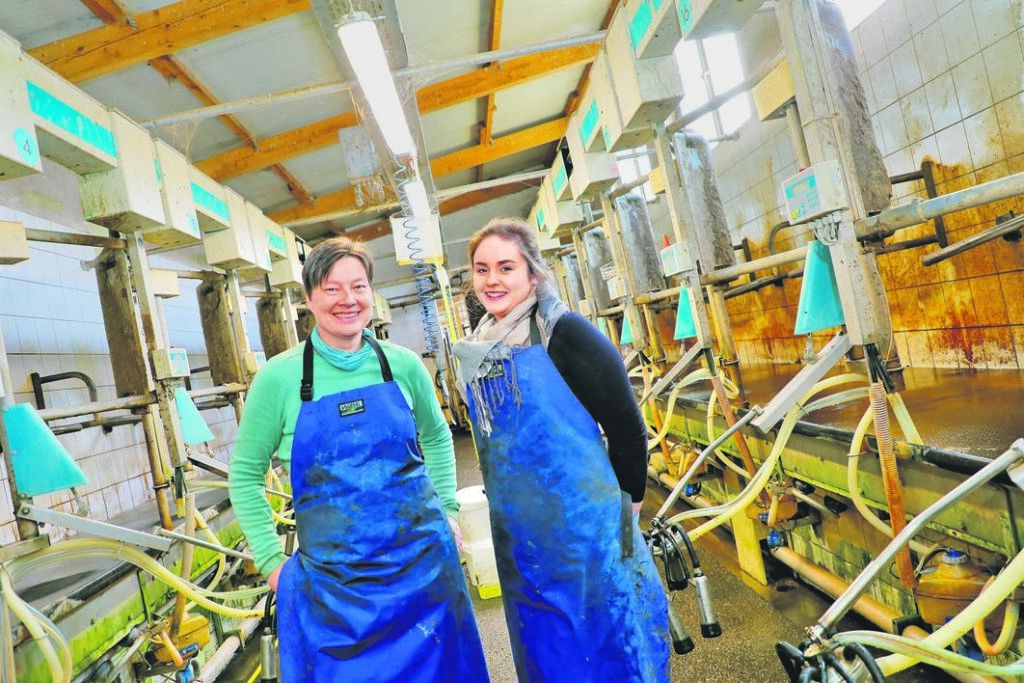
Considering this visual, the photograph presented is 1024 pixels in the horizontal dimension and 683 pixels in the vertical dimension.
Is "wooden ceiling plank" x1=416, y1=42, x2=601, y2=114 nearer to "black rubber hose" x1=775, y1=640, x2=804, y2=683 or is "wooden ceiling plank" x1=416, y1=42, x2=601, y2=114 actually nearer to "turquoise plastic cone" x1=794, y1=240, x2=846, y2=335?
"turquoise plastic cone" x1=794, y1=240, x2=846, y2=335

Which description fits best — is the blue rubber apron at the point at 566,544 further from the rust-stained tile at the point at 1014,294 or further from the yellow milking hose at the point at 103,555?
the rust-stained tile at the point at 1014,294

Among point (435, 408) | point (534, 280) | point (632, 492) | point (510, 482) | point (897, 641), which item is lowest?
point (897, 641)

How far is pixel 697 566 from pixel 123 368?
2.98 metres

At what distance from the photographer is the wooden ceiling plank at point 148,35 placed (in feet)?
11.0

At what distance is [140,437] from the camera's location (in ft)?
15.5

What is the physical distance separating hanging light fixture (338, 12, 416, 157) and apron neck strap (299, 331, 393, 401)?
5.74 feet

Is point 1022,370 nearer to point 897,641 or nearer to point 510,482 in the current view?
point 897,641

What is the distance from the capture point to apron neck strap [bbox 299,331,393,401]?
1680 millimetres

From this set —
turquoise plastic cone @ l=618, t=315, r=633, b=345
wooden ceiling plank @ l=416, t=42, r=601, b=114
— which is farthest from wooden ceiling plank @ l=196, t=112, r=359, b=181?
turquoise plastic cone @ l=618, t=315, r=633, b=345

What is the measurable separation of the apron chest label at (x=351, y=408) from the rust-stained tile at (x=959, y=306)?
3.62 m

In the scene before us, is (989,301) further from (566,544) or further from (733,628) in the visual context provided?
(566,544)

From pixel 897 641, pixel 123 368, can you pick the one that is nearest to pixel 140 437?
pixel 123 368

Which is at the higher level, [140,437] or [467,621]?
[140,437]

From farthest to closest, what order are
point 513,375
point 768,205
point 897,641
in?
1. point 768,205
2. point 513,375
3. point 897,641
